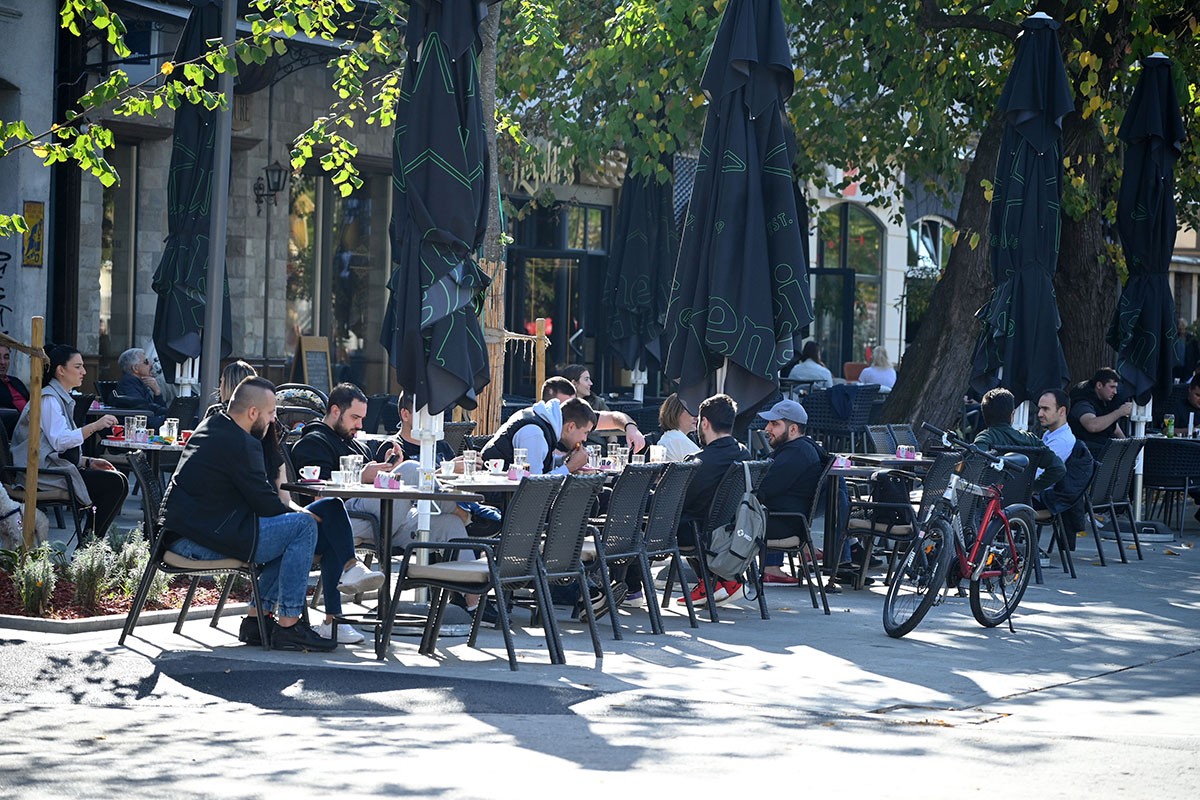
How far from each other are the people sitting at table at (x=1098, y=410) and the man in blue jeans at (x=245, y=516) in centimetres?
926

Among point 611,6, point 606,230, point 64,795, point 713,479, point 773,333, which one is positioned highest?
point 611,6

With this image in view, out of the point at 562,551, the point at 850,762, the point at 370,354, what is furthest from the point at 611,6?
the point at 850,762

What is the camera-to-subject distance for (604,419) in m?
15.1

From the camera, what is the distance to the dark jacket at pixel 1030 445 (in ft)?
44.7

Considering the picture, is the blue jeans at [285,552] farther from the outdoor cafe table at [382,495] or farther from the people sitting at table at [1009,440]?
the people sitting at table at [1009,440]

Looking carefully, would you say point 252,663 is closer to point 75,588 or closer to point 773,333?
point 75,588

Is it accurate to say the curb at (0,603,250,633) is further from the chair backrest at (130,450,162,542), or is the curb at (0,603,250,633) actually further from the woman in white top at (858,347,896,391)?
the woman in white top at (858,347,896,391)

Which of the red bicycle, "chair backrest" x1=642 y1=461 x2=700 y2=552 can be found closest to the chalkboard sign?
"chair backrest" x1=642 y1=461 x2=700 y2=552

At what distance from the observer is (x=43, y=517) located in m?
12.4

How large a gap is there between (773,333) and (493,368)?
Result: 362cm

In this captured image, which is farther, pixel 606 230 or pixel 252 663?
pixel 606 230

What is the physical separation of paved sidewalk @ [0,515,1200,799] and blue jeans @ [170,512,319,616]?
301 mm

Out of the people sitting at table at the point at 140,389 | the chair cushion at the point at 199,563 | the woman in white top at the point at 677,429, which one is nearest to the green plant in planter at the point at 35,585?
the chair cushion at the point at 199,563

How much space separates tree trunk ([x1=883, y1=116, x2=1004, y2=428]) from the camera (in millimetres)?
20125
